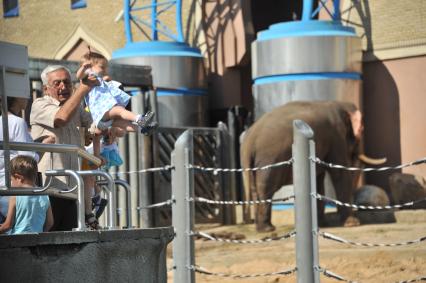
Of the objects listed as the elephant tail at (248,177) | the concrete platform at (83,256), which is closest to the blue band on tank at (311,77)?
the elephant tail at (248,177)

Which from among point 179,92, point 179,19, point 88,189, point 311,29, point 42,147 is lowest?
point 88,189

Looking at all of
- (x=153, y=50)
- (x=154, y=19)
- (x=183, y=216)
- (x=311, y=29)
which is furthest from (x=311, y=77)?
(x=183, y=216)

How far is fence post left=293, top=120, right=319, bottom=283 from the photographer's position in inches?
352

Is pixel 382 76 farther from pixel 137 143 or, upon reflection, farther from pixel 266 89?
pixel 137 143

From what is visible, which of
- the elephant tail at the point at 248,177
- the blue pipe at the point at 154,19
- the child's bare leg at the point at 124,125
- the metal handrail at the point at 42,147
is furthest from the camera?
the blue pipe at the point at 154,19

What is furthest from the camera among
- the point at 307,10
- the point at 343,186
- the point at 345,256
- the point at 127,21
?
the point at 127,21

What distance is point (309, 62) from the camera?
17.7m

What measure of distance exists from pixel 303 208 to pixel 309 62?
892 centimetres

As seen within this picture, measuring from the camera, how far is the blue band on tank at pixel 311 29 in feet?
58.0

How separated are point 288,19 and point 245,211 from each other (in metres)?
7.39

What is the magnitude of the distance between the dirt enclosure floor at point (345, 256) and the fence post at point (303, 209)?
98cm

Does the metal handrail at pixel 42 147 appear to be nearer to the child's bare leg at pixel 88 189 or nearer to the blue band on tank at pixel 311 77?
the child's bare leg at pixel 88 189

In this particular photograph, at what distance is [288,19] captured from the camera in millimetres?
24000

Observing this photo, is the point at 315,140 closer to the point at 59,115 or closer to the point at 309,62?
the point at 309,62
